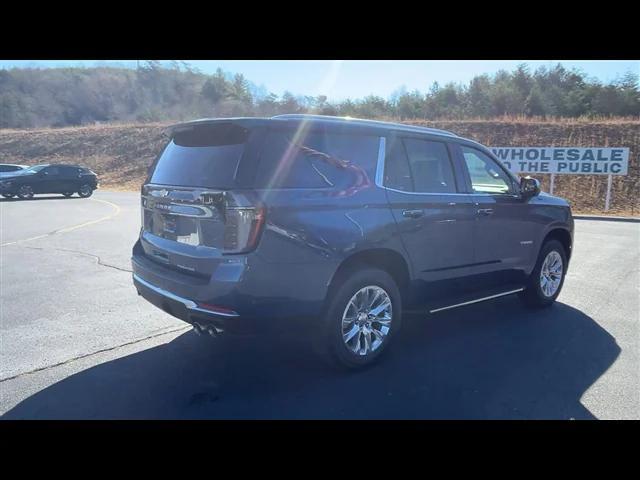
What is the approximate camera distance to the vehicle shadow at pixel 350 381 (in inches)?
133

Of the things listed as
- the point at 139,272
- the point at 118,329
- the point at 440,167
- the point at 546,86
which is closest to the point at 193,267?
the point at 139,272

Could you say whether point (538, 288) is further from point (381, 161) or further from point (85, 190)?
point (85, 190)

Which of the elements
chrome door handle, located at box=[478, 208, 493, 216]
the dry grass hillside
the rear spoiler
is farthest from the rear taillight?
the dry grass hillside

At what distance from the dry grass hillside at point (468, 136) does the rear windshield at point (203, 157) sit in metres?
19.8

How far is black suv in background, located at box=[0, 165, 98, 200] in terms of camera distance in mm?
20359


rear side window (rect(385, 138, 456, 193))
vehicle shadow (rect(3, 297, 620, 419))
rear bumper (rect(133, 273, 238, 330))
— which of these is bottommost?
vehicle shadow (rect(3, 297, 620, 419))

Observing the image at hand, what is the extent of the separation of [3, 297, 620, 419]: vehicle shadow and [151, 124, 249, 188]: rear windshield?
1542 millimetres

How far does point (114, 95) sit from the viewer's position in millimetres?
75750

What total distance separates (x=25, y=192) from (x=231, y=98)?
144 feet

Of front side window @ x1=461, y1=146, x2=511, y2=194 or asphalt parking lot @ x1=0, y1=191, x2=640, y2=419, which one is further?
front side window @ x1=461, y1=146, x2=511, y2=194

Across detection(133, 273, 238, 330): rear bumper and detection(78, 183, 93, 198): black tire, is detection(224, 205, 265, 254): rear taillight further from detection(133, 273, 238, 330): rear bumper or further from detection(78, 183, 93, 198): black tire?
detection(78, 183, 93, 198): black tire

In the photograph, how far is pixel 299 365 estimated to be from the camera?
13.6 feet

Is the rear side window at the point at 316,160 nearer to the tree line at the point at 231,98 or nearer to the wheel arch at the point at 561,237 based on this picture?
the wheel arch at the point at 561,237
